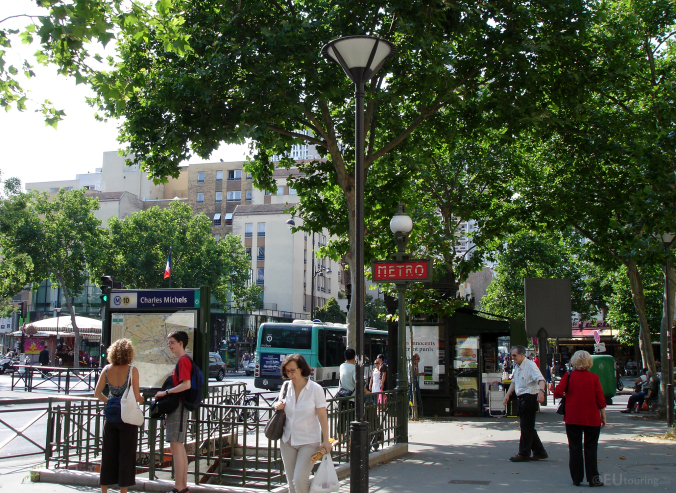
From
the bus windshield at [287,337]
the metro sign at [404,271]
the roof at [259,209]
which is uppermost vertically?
the roof at [259,209]

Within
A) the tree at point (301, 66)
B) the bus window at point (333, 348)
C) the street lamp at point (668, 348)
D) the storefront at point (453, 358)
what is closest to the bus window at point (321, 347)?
the bus window at point (333, 348)

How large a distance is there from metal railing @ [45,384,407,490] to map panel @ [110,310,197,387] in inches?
28.6

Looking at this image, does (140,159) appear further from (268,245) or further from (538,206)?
(268,245)

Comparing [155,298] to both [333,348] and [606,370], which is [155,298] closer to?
[606,370]

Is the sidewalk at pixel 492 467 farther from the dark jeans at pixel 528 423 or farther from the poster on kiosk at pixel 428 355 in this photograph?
the poster on kiosk at pixel 428 355

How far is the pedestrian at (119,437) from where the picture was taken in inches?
271

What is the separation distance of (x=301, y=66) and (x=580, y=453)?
853 centimetres

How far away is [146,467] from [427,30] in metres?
8.95

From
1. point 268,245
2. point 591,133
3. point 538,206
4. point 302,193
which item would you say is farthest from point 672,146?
point 268,245

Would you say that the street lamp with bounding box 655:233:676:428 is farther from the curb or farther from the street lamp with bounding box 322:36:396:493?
→ the street lamp with bounding box 322:36:396:493

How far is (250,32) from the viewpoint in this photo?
522 inches

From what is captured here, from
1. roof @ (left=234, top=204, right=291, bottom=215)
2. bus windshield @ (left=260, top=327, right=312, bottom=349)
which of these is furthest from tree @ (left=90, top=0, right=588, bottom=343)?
roof @ (left=234, top=204, right=291, bottom=215)

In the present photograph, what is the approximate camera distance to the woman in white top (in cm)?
609

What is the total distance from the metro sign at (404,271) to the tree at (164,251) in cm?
3948
